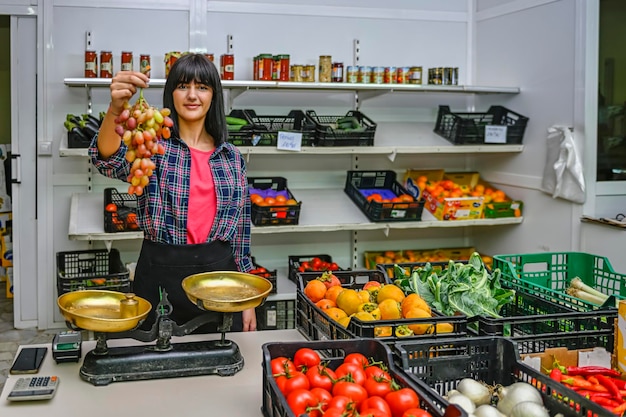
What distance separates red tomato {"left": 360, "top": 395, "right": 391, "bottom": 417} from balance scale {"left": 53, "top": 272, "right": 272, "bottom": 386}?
0.52 metres

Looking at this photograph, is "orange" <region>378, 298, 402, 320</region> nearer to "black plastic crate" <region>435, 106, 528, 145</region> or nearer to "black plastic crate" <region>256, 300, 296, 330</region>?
"black plastic crate" <region>256, 300, 296, 330</region>

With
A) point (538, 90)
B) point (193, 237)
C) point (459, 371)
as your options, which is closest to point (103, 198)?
point (193, 237)

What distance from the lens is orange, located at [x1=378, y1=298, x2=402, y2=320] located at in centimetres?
212

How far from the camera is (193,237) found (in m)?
2.58

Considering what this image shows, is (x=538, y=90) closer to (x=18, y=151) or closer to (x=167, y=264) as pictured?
(x=167, y=264)

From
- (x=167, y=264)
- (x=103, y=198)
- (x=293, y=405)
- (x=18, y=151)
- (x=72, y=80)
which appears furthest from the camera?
(x=18, y=151)

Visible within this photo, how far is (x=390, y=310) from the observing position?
2131 mm

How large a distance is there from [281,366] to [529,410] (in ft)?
1.90

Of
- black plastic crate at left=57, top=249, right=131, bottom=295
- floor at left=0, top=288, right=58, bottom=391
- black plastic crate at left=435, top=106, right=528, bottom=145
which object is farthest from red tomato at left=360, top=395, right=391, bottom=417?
black plastic crate at left=435, top=106, right=528, bottom=145

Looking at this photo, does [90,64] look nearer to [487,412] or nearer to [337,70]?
[337,70]

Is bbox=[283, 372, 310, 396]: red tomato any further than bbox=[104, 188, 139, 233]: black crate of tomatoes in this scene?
No

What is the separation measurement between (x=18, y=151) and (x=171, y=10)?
150cm

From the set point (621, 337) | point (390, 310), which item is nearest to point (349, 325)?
point (390, 310)

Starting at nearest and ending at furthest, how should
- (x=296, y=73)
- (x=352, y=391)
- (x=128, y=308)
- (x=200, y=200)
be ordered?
(x=352, y=391) → (x=128, y=308) → (x=200, y=200) → (x=296, y=73)
